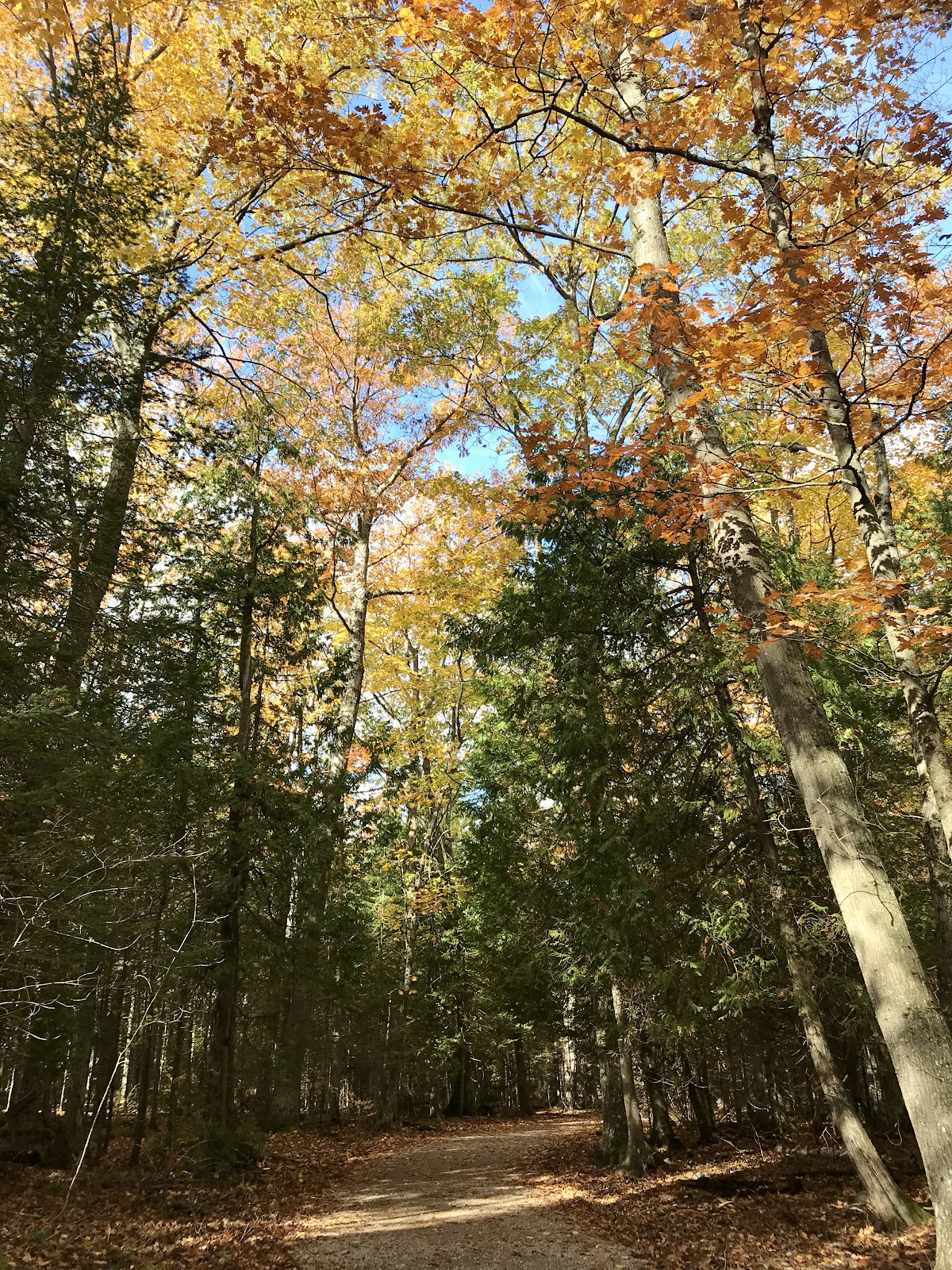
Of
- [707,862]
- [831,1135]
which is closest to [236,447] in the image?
[707,862]

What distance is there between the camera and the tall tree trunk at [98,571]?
6215 millimetres

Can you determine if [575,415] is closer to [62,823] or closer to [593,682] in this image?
[593,682]

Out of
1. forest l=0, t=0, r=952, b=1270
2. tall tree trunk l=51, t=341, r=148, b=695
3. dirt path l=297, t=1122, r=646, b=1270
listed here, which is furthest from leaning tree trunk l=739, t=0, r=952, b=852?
tall tree trunk l=51, t=341, r=148, b=695

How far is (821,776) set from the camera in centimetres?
421

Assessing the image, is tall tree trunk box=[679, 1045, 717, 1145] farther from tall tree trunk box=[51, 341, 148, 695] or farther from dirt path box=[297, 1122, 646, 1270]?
tall tree trunk box=[51, 341, 148, 695]

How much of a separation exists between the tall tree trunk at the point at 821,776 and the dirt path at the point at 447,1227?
4.24m

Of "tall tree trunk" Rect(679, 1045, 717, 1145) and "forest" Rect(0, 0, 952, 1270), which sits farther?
"tall tree trunk" Rect(679, 1045, 717, 1145)

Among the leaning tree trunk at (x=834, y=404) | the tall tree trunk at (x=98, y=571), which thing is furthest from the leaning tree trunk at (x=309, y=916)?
the leaning tree trunk at (x=834, y=404)

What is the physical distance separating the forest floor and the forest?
33cm

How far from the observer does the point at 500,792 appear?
11984mm

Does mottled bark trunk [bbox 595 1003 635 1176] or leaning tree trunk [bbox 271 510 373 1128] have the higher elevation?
leaning tree trunk [bbox 271 510 373 1128]

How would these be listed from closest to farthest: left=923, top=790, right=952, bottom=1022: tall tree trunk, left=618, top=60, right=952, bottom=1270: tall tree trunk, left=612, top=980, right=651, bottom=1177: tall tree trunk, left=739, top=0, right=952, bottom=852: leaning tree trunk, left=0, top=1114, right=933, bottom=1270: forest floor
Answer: left=618, top=60, right=952, bottom=1270: tall tree trunk → left=739, top=0, right=952, bottom=852: leaning tree trunk → left=0, top=1114, right=933, bottom=1270: forest floor → left=923, top=790, right=952, bottom=1022: tall tree trunk → left=612, top=980, right=651, bottom=1177: tall tree trunk

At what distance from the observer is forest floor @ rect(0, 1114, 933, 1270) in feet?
19.5

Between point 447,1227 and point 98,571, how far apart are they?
26.6ft
